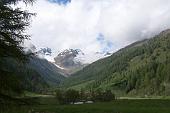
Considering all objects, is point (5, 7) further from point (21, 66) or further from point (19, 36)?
point (21, 66)

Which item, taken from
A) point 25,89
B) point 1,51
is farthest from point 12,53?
point 25,89

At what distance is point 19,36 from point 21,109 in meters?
2.79

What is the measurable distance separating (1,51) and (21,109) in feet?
7.46

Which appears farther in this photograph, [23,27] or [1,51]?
[23,27]

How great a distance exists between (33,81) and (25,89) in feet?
2.29

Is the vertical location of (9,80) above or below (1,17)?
below

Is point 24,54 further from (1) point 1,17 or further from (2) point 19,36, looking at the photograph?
(1) point 1,17

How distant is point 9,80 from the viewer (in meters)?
14.8

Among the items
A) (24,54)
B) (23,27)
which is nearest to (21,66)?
(24,54)

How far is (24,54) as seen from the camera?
51.0 ft

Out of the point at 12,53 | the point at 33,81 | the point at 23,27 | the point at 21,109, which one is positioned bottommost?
the point at 21,109

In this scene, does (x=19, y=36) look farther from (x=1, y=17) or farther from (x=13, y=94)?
(x=13, y=94)

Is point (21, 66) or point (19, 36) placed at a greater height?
point (19, 36)

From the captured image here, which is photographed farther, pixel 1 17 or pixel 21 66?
pixel 21 66
